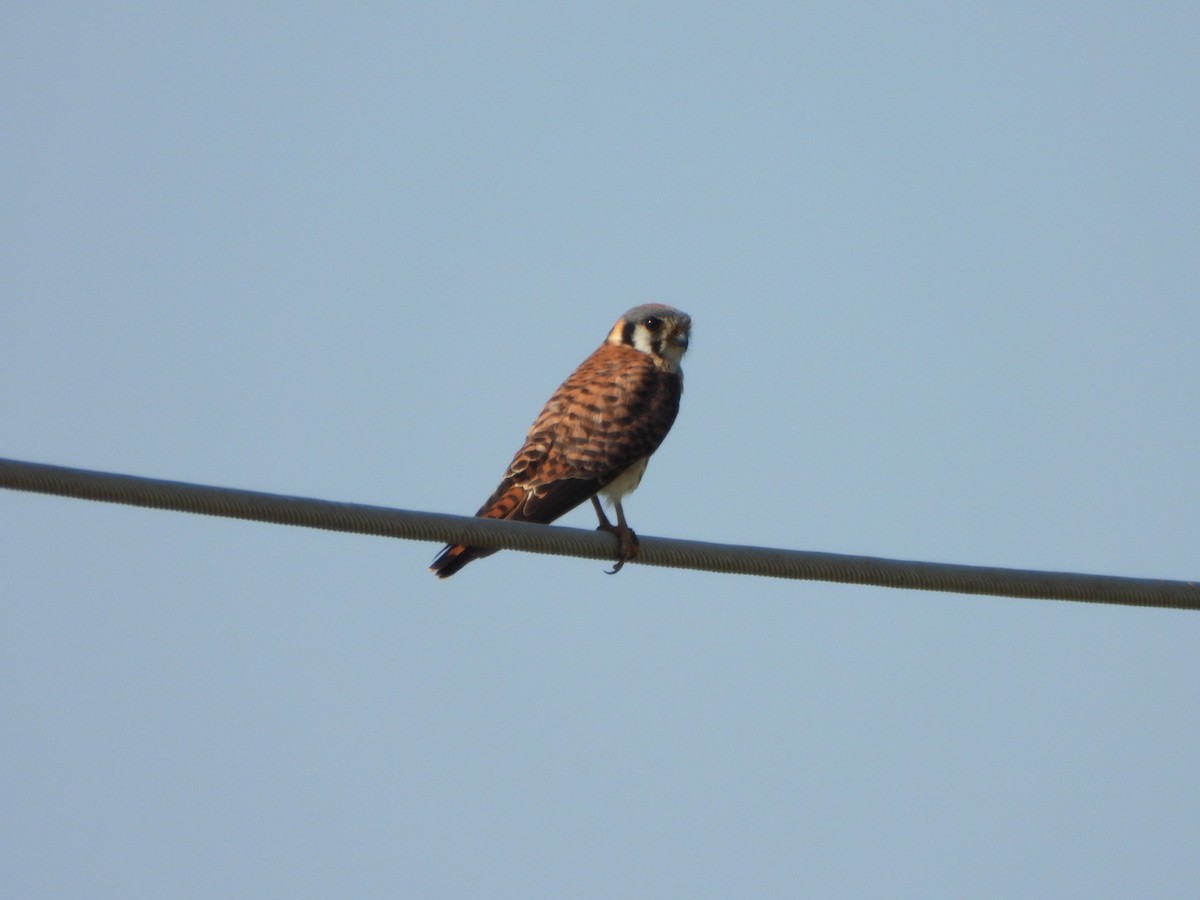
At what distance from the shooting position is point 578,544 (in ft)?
18.7

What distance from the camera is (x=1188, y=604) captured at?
228 inches

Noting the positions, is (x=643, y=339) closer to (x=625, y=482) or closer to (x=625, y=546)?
(x=625, y=482)

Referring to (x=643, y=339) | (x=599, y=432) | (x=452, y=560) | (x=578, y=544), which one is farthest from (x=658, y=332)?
(x=578, y=544)

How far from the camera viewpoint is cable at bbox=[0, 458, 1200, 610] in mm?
4590

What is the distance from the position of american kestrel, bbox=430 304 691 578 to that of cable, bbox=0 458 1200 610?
1388 mm

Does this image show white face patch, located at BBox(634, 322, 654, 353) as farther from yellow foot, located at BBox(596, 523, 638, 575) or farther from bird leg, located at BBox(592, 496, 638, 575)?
yellow foot, located at BBox(596, 523, 638, 575)

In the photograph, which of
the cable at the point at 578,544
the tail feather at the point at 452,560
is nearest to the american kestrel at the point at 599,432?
the tail feather at the point at 452,560

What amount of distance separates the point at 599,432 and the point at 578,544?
2.29 m

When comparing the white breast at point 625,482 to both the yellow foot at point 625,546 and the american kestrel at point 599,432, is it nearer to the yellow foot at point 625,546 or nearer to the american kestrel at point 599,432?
the american kestrel at point 599,432

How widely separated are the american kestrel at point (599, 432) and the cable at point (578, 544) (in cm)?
139

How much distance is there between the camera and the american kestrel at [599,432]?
7594 mm

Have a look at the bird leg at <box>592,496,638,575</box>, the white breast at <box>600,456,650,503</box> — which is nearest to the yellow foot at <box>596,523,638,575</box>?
the bird leg at <box>592,496,638,575</box>

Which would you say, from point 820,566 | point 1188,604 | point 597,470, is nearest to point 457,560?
point 597,470

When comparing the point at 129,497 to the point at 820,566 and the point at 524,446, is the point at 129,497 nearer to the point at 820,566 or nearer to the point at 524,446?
the point at 820,566
